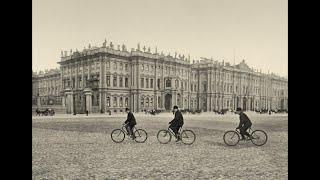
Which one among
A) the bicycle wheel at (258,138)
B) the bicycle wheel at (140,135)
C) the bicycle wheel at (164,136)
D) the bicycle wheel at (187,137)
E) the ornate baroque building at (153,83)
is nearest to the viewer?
the bicycle wheel at (258,138)

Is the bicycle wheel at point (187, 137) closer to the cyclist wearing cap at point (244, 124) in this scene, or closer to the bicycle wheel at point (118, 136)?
the cyclist wearing cap at point (244, 124)

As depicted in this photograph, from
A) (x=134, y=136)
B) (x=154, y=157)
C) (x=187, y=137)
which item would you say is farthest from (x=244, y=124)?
(x=134, y=136)

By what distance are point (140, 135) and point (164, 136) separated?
0.72m

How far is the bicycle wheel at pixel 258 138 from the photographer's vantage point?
404 inches

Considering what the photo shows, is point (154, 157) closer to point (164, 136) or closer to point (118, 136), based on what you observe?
point (164, 136)

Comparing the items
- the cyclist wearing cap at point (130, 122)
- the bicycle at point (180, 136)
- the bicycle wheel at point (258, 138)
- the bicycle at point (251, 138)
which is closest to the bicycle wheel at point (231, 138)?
the bicycle at point (251, 138)

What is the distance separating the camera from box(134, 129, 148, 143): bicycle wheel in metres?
11.2

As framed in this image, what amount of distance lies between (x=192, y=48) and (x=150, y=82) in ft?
17.7

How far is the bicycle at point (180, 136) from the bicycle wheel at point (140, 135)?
431 millimetres

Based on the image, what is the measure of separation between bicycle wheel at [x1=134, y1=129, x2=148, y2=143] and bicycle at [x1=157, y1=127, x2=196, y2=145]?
1.41 feet

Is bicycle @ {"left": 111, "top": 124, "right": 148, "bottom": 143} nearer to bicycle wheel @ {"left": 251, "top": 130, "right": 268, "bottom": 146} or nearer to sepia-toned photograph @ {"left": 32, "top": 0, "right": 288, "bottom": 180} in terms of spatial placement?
sepia-toned photograph @ {"left": 32, "top": 0, "right": 288, "bottom": 180}
